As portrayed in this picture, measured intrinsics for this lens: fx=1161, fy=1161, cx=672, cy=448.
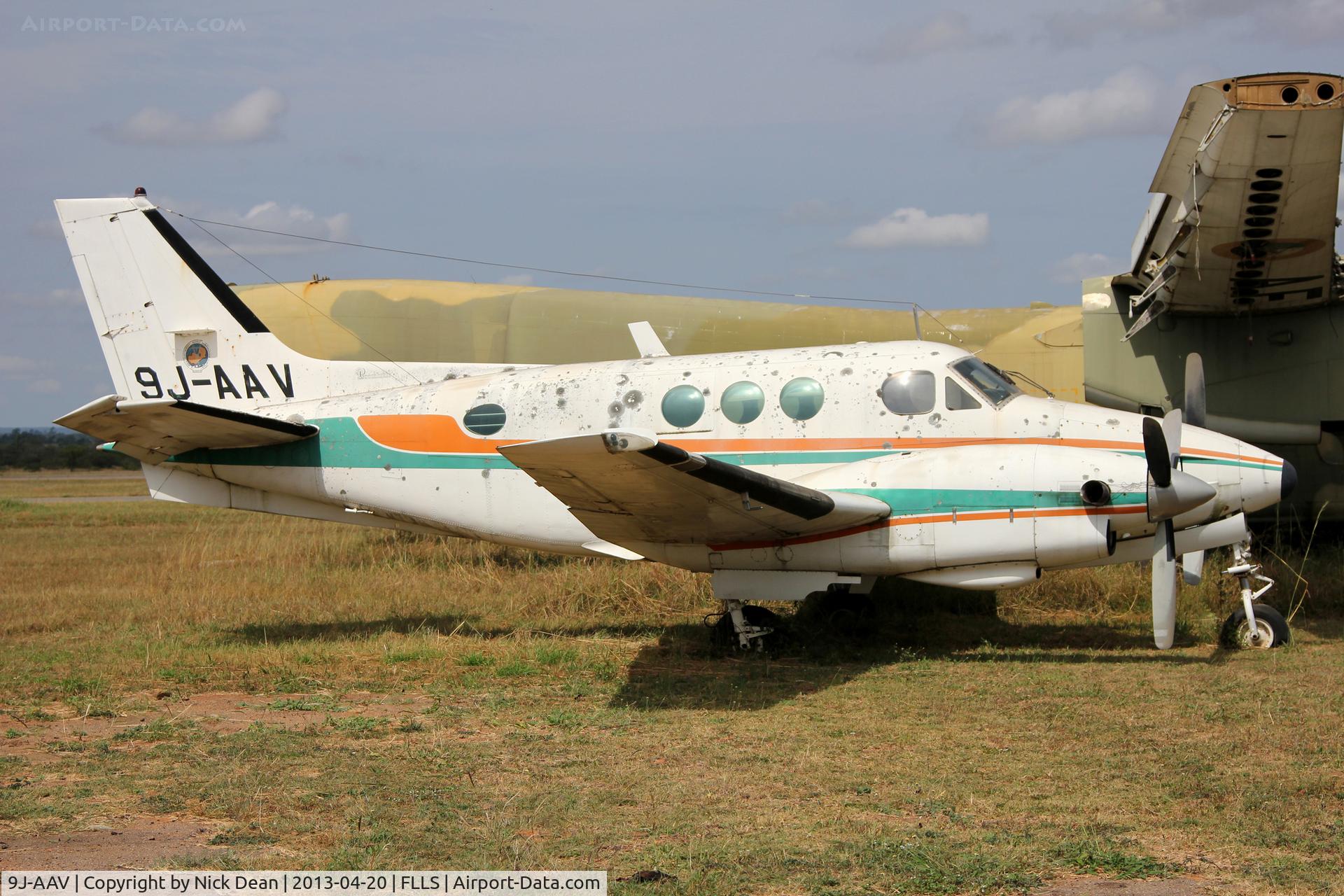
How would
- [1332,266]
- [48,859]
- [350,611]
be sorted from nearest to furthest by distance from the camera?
[48,859], [1332,266], [350,611]

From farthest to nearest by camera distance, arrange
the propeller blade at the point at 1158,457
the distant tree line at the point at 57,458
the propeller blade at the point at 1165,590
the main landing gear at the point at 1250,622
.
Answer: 1. the distant tree line at the point at 57,458
2. the main landing gear at the point at 1250,622
3. the propeller blade at the point at 1165,590
4. the propeller blade at the point at 1158,457

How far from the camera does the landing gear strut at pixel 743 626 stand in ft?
35.3

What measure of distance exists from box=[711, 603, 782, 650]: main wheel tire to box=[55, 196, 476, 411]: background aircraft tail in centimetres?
460

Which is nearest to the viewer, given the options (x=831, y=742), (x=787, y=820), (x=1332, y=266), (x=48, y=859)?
(x=48, y=859)

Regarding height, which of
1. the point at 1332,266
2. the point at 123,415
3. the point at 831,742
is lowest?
the point at 831,742

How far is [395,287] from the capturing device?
694 inches

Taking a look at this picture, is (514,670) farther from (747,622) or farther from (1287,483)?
(1287,483)

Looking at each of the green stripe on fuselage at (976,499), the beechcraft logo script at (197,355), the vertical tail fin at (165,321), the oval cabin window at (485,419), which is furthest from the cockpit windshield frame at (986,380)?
the beechcraft logo script at (197,355)

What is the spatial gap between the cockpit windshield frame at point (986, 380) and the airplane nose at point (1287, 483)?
7.55ft

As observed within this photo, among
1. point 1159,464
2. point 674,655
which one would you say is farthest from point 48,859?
point 1159,464

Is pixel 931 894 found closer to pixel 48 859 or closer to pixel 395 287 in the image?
pixel 48 859

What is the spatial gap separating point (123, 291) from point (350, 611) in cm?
441

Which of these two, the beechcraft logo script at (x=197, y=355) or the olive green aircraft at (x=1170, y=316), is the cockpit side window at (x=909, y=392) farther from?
the beechcraft logo script at (x=197, y=355)

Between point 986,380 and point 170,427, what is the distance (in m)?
7.77
